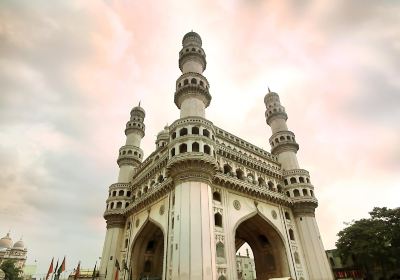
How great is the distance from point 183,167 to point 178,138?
4113mm

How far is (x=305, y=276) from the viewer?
33.1m

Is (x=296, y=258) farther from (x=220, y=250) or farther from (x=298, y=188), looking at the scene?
(x=220, y=250)

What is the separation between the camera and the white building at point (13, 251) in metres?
92.2

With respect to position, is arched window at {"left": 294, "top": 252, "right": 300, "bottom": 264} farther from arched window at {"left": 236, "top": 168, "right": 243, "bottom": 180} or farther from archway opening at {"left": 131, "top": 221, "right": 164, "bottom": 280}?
archway opening at {"left": 131, "top": 221, "right": 164, "bottom": 280}

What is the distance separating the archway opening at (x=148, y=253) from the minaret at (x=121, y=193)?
10.8 feet

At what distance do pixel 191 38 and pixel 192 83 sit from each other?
11097 millimetres

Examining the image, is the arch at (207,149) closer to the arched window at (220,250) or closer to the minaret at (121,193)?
the arched window at (220,250)

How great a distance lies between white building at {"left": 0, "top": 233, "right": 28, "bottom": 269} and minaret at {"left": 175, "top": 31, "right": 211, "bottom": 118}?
90.9 metres

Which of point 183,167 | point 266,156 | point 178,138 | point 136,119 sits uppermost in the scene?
point 136,119

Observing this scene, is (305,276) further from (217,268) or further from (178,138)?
(178,138)

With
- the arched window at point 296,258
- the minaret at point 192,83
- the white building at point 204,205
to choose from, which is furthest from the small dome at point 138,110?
the arched window at point 296,258

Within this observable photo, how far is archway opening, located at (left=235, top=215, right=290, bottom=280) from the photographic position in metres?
33.9

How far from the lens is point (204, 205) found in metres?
26.4

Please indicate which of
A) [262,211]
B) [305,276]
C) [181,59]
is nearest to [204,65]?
[181,59]
